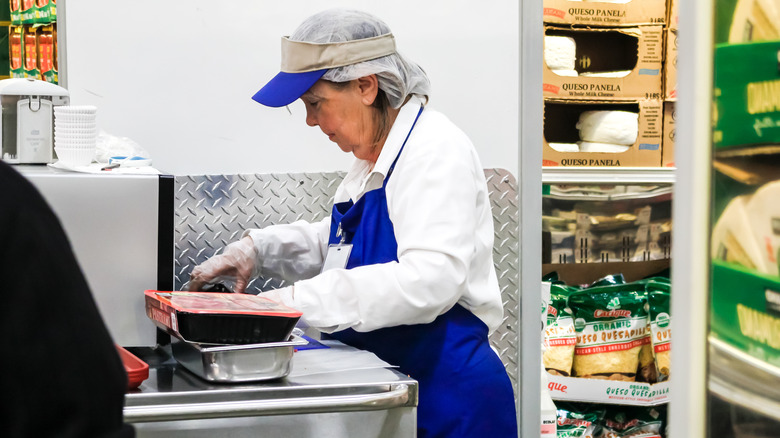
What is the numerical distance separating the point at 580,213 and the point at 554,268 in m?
0.30

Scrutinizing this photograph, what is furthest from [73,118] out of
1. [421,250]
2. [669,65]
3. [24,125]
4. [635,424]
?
[635,424]

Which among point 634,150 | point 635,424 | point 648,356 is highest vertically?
point 634,150

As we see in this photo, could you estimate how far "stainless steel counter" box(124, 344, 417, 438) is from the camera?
1.50 meters

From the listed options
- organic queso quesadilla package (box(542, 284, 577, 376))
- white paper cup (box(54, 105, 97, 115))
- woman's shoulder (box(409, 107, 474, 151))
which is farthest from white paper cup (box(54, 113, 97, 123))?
organic queso quesadilla package (box(542, 284, 577, 376))

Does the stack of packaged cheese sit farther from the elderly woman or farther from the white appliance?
the white appliance

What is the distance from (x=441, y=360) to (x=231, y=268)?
637 millimetres

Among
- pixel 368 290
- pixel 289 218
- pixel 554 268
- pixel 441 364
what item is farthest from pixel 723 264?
pixel 554 268

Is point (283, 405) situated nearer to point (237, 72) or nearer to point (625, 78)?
point (237, 72)

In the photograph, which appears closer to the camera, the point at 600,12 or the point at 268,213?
the point at 268,213

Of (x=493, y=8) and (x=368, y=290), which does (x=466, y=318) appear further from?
(x=493, y=8)

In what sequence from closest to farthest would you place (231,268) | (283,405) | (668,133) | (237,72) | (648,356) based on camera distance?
(283,405) < (231,268) < (237,72) < (668,133) < (648,356)

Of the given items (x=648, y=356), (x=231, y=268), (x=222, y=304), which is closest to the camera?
(x=222, y=304)

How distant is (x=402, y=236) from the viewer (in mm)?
1873

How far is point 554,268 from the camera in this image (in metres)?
3.91
